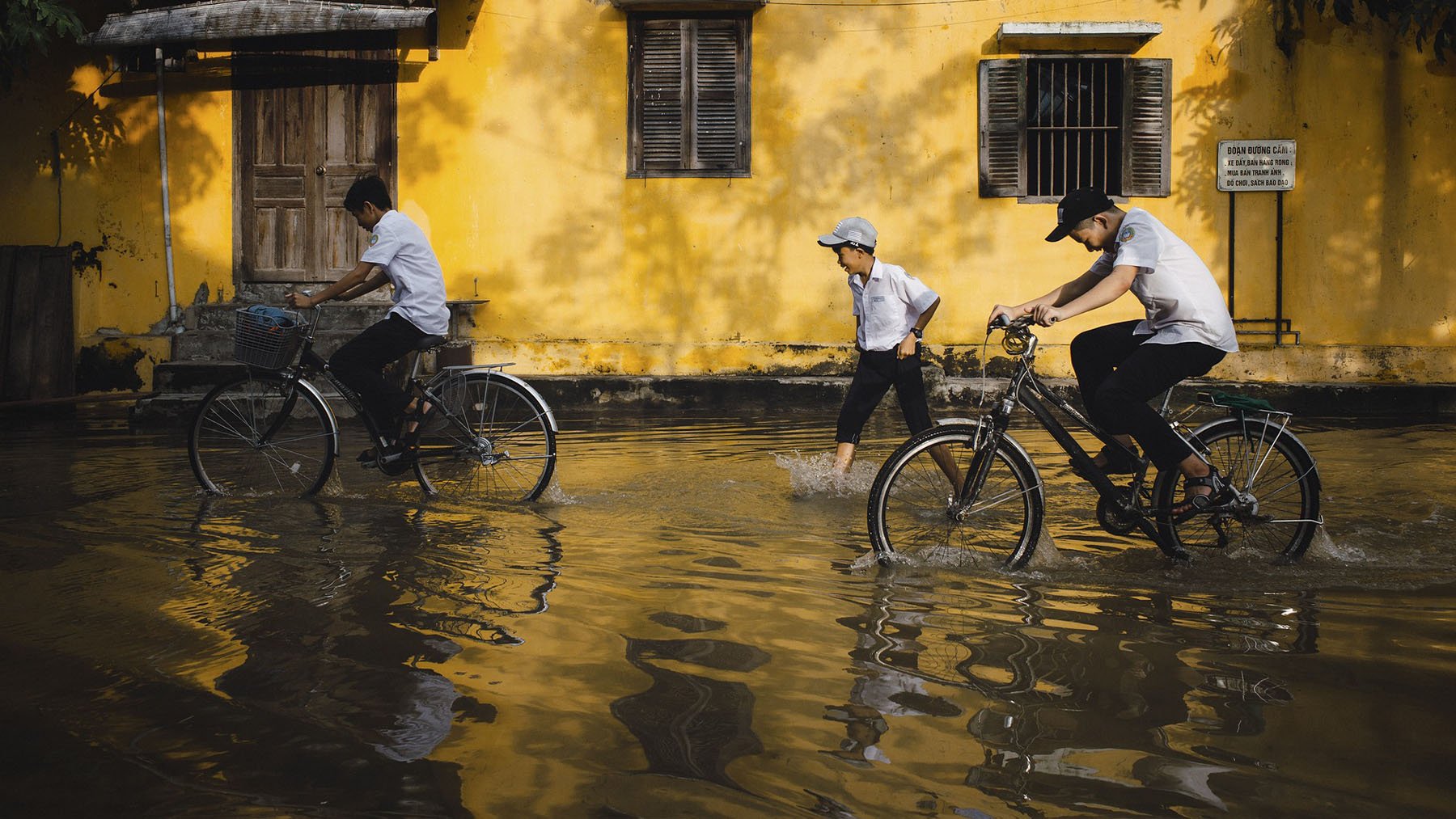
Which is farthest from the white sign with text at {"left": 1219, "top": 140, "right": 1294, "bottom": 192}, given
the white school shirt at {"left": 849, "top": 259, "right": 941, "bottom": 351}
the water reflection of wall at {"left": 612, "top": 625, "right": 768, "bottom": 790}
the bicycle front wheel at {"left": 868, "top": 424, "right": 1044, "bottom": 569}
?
the water reflection of wall at {"left": 612, "top": 625, "right": 768, "bottom": 790}

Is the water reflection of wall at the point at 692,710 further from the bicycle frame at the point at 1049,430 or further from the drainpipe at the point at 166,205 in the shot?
the drainpipe at the point at 166,205

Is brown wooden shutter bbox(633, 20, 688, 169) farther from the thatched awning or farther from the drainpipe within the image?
the drainpipe

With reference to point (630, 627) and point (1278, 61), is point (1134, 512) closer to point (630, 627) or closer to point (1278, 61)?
point (630, 627)

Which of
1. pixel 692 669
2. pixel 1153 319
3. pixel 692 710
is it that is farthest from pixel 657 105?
pixel 692 710

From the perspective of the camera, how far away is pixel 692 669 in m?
4.25

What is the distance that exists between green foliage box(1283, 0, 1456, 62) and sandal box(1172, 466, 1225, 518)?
26.5 ft

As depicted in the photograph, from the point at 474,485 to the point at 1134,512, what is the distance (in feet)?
12.0

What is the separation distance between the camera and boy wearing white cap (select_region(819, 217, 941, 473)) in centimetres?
729

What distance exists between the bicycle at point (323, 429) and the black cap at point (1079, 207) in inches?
116

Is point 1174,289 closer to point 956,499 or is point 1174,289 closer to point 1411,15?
point 956,499

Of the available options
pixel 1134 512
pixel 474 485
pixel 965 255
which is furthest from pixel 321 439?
pixel 965 255

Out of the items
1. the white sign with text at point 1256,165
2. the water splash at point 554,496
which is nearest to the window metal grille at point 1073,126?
the white sign with text at point 1256,165

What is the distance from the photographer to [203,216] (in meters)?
13.5

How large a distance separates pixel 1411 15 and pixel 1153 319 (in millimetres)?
8188
